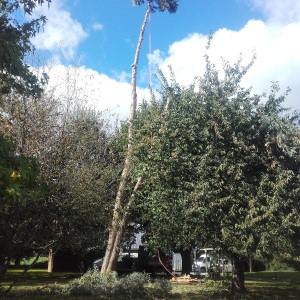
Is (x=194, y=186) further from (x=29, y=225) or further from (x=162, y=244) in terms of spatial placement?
(x=29, y=225)

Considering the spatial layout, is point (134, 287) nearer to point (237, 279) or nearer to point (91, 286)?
point (91, 286)

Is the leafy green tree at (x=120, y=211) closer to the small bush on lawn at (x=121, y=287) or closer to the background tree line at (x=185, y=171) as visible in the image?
the background tree line at (x=185, y=171)

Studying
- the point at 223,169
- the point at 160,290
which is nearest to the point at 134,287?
the point at 160,290

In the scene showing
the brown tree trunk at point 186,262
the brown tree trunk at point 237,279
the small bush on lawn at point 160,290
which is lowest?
the small bush on lawn at point 160,290

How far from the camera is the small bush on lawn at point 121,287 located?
46.0 feet

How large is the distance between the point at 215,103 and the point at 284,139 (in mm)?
2527

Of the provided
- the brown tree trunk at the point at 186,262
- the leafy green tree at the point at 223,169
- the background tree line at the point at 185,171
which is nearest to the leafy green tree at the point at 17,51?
the background tree line at the point at 185,171

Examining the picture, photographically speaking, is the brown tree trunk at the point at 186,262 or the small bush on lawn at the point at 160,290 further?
the brown tree trunk at the point at 186,262

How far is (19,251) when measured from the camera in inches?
496

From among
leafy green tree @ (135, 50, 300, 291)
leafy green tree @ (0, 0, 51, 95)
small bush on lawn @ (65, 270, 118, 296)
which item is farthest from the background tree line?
leafy green tree @ (0, 0, 51, 95)

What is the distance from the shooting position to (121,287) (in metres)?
14.5

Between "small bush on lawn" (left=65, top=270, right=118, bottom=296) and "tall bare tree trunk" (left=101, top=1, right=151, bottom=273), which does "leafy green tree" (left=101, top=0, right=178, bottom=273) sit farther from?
"small bush on lawn" (left=65, top=270, right=118, bottom=296)

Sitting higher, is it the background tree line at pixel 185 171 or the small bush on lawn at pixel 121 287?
the background tree line at pixel 185 171

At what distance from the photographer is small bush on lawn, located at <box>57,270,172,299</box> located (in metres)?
14.0
